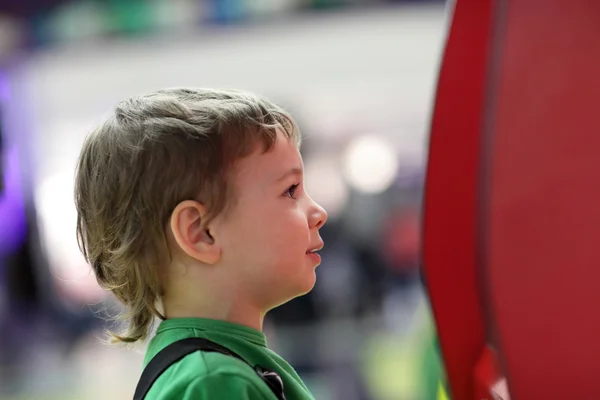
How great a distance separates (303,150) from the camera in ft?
11.2

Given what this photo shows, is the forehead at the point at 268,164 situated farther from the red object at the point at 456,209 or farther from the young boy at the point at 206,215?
the red object at the point at 456,209

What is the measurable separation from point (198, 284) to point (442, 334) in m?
0.22

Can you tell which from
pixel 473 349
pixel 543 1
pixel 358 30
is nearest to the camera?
pixel 543 1

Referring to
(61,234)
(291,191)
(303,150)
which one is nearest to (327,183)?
(303,150)

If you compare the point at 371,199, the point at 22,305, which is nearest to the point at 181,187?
the point at 371,199

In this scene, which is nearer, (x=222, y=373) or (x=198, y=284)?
(x=222, y=373)

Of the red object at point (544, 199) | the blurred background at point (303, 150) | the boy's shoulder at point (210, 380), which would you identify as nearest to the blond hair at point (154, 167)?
the boy's shoulder at point (210, 380)

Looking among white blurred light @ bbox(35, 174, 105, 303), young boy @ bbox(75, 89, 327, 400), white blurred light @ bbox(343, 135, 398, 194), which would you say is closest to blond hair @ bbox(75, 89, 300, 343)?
young boy @ bbox(75, 89, 327, 400)

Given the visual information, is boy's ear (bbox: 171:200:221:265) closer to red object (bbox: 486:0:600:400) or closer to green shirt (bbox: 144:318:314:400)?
green shirt (bbox: 144:318:314:400)

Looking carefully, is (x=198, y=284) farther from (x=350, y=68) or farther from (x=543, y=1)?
(x=350, y=68)

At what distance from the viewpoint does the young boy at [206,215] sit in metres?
0.70

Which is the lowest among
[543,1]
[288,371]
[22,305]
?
[22,305]

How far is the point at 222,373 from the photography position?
0.62 metres

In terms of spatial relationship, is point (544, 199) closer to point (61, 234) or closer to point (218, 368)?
point (218, 368)
